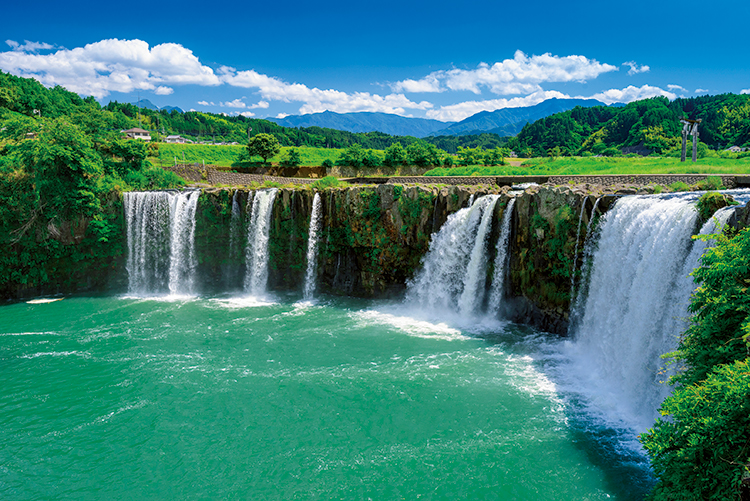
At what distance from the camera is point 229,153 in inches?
2810

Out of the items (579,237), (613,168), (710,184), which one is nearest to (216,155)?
(613,168)

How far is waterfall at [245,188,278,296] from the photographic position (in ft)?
86.3

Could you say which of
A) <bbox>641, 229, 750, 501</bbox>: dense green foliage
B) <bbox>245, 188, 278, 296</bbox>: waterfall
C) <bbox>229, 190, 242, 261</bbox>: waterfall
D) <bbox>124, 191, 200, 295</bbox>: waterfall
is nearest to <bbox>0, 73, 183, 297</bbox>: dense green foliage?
<bbox>124, 191, 200, 295</bbox>: waterfall

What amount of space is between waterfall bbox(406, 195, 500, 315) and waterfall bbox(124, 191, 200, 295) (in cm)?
1399

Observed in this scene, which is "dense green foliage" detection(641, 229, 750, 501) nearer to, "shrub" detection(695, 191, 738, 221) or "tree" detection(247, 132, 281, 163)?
"shrub" detection(695, 191, 738, 221)

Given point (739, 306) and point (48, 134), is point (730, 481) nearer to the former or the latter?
point (739, 306)

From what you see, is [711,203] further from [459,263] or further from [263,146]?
[263,146]

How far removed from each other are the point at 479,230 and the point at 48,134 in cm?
2452

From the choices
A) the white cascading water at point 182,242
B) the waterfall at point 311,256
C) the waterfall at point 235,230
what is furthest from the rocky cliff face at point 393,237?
the white cascading water at point 182,242

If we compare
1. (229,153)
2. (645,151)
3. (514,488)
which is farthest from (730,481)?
(645,151)

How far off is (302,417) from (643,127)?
92999 mm

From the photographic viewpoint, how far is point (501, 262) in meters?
20.1

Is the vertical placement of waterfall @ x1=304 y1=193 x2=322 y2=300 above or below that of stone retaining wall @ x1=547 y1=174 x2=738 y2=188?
below

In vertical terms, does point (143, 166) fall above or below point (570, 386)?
above
